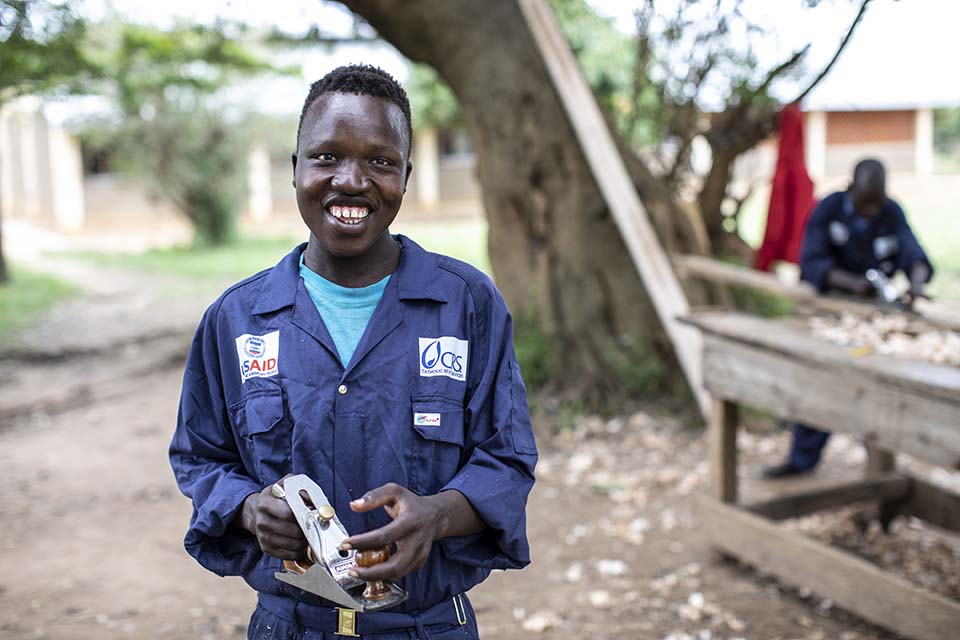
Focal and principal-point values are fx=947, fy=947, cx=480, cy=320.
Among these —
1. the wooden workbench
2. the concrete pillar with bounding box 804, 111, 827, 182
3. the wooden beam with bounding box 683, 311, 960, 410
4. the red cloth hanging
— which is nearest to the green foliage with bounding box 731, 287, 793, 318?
the red cloth hanging

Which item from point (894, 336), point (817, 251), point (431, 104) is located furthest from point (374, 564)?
point (431, 104)

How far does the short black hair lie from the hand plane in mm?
623

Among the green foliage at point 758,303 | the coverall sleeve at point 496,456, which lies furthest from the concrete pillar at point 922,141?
the coverall sleeve at point 496,456

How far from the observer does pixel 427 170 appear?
Answer: 23.3 m

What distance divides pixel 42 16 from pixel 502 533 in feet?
21.3

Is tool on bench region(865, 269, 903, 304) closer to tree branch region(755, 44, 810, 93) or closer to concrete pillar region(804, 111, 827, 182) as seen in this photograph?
tree branch region(755, 44, 810, 93)

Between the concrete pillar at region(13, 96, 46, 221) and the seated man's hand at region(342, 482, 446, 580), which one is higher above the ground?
the concrete pillar at region(13, 96, 46, 221)

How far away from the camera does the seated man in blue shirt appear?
4661mm

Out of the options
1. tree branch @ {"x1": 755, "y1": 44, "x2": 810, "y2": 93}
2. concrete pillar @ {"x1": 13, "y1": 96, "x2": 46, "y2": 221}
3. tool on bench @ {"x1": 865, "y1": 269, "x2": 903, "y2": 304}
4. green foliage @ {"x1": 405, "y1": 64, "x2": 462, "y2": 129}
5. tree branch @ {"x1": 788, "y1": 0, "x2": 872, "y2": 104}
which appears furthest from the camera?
concrete pillar @ {"x1": 13, "y1": 96, "x2": 46, "y2": 221}

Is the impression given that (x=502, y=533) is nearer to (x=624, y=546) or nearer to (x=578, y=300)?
(x=624, y=546)

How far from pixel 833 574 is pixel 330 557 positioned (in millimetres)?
2931

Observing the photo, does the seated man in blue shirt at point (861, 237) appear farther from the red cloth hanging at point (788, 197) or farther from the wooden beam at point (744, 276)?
the red cloth hanging at point (788, 197)

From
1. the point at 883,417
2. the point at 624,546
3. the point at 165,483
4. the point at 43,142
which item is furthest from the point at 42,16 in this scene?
the point at 43,142

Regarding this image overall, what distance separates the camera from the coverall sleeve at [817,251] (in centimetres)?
466
